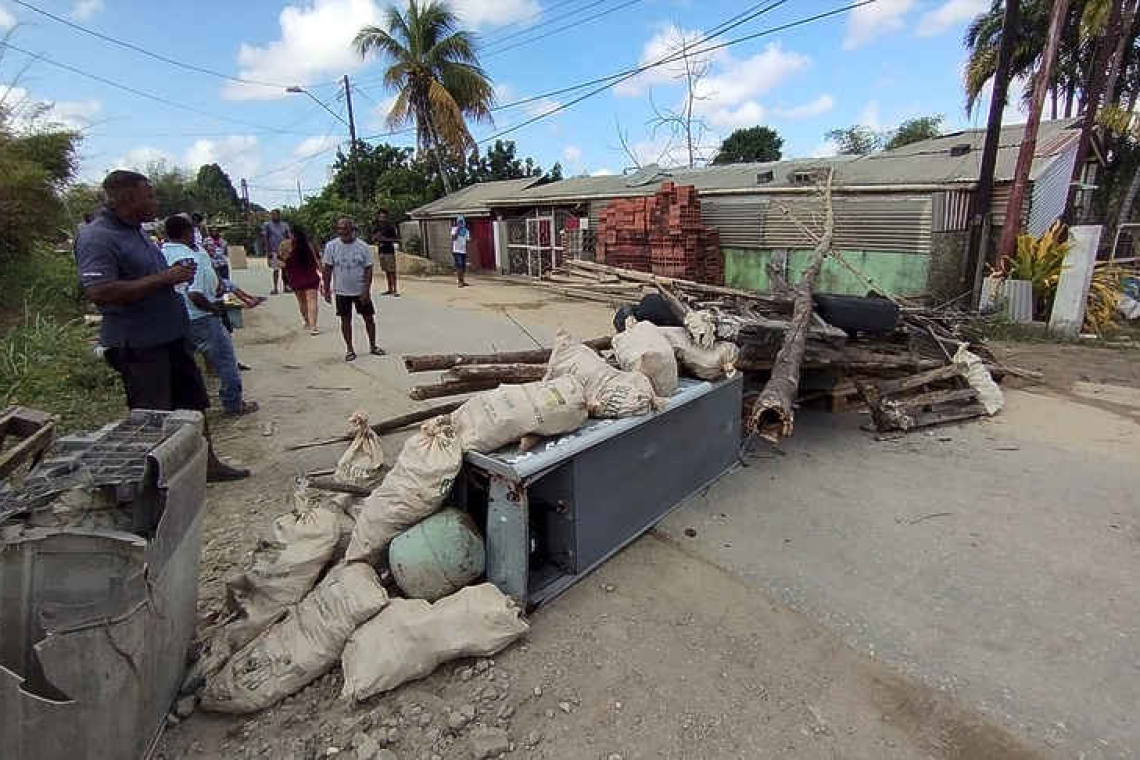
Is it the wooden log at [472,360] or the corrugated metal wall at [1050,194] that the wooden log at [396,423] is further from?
the corrugated metal wall at [1050,194]

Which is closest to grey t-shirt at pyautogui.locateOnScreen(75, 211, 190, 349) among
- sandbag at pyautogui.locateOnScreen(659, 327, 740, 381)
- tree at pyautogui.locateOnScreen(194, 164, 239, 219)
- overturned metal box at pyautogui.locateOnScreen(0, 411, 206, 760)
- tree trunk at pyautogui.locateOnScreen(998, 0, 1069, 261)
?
overturned metal box at pyautogui.locateOnScreen(0, 411, 206, 760)

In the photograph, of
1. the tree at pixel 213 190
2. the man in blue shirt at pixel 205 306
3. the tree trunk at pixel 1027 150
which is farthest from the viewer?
the tree at pixel 213 190

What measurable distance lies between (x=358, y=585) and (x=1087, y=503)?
4.14m

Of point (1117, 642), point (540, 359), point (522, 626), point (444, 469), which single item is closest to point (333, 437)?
point (540, 359)

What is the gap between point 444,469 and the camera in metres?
2.50

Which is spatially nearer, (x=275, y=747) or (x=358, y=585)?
(x=275, y=747)

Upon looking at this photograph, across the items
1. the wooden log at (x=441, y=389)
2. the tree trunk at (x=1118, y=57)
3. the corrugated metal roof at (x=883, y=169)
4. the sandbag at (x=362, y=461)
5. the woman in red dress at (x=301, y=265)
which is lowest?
the sandbag at (x=362, y=461)

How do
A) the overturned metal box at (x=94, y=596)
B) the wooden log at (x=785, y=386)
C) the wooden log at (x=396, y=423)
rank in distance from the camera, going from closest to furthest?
the overturned metal box at (x=94, y=596) < the wooden log at (x=785, y=386) < the wooden log at (x=396, y=423)

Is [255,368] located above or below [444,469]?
below

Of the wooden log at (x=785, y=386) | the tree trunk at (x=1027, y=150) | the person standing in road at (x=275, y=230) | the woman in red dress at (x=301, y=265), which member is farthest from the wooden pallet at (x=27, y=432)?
the tree trunk at (x=1027, y=150)

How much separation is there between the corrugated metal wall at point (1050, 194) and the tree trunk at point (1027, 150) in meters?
0.40

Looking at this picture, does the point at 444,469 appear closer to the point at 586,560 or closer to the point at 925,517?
the point at 586,560

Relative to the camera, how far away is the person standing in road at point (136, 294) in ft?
9.96

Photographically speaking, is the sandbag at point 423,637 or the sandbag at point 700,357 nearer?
the sandbag at point 423,637
